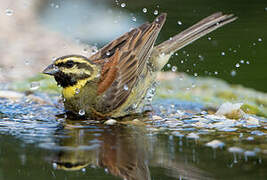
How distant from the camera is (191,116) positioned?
20.9 ft

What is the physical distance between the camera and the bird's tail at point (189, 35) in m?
7.63

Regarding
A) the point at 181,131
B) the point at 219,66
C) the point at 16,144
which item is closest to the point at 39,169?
the point at 16,144

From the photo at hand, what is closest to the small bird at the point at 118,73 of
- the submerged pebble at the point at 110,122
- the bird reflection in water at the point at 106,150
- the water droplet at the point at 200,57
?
the submerged pebble at the point at 110,122

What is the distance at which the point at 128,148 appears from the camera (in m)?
4.85

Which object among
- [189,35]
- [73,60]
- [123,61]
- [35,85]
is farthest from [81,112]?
[189,35]

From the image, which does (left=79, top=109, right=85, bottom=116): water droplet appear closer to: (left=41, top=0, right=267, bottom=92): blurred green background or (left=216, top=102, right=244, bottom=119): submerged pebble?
(left=216, top=102, right=244, bottom=119): submerged pebble

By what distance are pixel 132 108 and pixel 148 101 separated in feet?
1.27

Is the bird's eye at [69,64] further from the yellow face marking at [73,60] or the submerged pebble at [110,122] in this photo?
the submerged pebble at [110,122]

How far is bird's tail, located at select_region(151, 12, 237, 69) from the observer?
25.0ft

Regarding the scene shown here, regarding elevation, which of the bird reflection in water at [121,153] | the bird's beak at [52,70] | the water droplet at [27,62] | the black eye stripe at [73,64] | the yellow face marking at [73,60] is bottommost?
the bird reflection in water at [121,153]

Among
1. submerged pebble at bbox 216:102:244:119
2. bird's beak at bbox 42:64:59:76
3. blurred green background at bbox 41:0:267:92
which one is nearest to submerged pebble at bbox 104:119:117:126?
bird's beak at bbox 42:64:59:76

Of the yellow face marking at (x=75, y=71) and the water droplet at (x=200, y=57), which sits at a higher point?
the water droplet at (x=200, y=57)

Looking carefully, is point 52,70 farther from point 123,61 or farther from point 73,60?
point 123,61

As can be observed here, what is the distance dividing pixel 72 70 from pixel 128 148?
1890 millimetres
